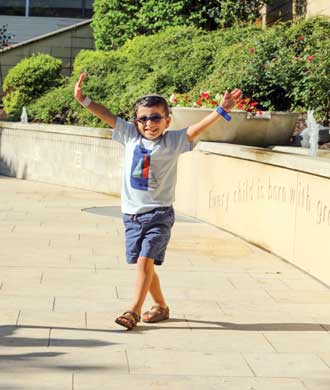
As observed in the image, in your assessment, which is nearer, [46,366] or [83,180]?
[46,366]

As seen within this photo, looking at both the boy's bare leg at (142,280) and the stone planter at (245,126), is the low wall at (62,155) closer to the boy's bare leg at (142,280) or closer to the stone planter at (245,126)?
the stone planter at (245,126)

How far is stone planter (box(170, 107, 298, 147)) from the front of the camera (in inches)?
522

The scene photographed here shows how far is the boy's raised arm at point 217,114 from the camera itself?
6316 mm

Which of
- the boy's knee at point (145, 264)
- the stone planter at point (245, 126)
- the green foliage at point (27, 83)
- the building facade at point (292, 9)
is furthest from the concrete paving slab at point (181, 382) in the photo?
the green foliage at point (27, 83)

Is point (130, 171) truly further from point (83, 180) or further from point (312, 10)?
point (312, 10)

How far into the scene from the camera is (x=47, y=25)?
35.5 meters

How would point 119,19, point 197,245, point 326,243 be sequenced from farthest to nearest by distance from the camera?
point 119,19
point 197,245
point 326,243

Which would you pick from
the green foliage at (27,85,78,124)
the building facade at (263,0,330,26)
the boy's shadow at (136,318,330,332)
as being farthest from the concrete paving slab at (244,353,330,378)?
the building facade at (263,0,330,26)

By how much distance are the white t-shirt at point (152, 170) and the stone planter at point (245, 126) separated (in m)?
6.53

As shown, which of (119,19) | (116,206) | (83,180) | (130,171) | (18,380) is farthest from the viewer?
(119,19)

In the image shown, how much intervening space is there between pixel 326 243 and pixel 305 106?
7.16 meters

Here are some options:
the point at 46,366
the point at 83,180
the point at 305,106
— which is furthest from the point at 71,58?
the point at 46,366

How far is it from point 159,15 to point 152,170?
18703 mm

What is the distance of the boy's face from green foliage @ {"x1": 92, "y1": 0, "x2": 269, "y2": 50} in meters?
16.6
